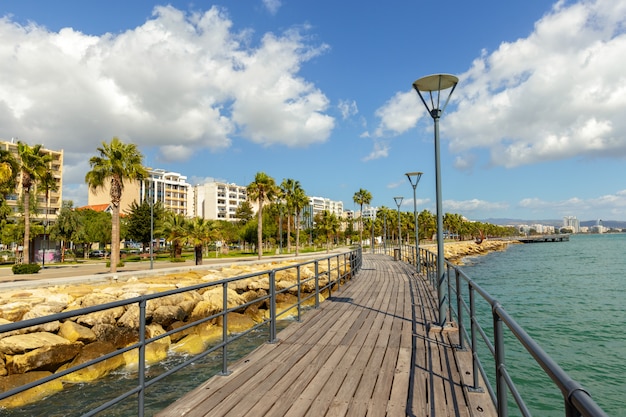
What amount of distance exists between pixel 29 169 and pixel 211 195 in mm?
91787

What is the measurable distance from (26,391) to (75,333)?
79.8 inches

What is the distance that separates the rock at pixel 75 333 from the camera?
36.2 ft

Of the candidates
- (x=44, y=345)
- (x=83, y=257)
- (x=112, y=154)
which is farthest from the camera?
(x=83, y=257)

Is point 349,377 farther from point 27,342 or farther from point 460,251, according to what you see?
point 460,251

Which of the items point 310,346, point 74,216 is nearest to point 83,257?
point 74,216

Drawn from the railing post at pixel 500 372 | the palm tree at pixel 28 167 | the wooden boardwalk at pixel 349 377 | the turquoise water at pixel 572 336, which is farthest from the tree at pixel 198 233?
the railing post at pixel 500 372

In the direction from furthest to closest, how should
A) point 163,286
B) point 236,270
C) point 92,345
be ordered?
point 236,270 → point 163,286 → point 92,345

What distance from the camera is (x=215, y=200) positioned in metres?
122

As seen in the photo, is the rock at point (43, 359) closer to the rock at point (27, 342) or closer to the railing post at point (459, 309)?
the rock at point (27, 342)

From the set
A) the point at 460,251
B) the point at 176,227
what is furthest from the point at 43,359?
the point at 460,251

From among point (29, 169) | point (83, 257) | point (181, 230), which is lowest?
point (83, 257)

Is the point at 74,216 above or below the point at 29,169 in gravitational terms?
below

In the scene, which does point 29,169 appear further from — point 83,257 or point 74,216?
point 83,257

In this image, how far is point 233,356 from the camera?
11391 millimetres
